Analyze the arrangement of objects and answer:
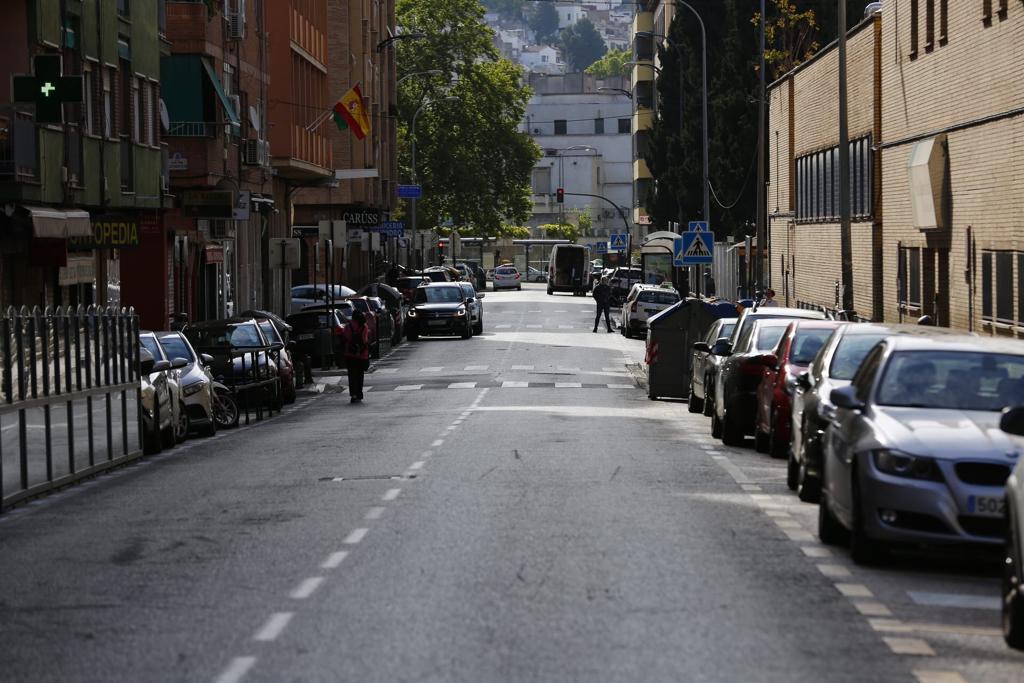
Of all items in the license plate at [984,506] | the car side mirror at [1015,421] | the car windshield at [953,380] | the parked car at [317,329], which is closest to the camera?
the car side mirror at [1015,421]

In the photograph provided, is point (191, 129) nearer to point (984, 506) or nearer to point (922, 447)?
point (922, 447)

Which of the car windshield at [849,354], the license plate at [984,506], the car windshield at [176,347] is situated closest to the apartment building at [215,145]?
the car windshield at [176,347]

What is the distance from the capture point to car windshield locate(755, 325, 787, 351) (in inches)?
1001

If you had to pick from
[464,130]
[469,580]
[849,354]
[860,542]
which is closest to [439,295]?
[849,354]

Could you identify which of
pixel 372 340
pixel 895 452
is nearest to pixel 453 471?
pixel 895 452

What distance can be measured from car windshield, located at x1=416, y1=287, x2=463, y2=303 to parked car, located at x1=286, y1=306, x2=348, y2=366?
17.1m

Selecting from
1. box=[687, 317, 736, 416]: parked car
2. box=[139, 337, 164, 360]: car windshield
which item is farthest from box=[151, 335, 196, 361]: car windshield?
box=[687, 317, 736, 416]: parked car

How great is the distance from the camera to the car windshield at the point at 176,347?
95.1 feet

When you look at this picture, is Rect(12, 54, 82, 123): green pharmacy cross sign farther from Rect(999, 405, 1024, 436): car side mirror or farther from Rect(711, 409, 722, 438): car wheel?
Rect(999, 405, 1024, 436): car side mirror

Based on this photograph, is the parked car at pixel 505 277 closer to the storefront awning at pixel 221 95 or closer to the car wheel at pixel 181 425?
the storefront awning at pixel 221 95

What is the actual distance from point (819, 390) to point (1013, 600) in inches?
253

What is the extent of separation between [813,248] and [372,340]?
11499 millimetres

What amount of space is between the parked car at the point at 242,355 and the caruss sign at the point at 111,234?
407 cm

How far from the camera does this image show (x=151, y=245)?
47.6 metres
